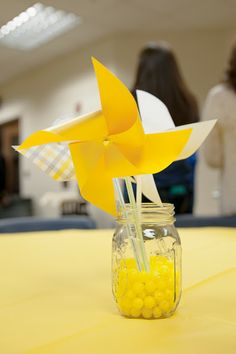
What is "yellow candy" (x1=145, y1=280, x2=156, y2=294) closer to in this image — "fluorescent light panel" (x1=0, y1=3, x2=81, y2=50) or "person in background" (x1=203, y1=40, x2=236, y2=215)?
"person in background" (x1=203, y1=40, x2=236, y2=215)

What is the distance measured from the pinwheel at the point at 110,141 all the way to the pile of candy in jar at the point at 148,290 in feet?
0.36

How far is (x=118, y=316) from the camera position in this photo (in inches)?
22.0

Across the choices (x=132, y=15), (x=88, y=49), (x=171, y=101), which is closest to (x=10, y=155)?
(x=88, y=49)

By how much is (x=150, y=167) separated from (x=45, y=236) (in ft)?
3.03

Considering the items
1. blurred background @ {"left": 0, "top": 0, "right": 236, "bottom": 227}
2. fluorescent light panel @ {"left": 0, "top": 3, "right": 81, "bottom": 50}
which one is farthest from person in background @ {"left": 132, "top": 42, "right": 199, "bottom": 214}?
fluorescent light panel @ {"left": 0, "top": 3, "right": 81, "bottom": 50}

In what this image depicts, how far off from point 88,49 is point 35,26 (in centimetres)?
77

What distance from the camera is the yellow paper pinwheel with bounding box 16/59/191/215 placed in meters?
0.50

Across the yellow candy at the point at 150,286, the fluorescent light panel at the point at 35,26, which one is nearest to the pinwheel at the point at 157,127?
the yellow candy at the point at 150,286

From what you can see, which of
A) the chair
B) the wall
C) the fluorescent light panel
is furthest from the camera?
the wall

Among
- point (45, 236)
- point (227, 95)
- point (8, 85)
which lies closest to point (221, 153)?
point (227, 95)

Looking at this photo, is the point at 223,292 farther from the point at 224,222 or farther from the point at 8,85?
the point at 8,85

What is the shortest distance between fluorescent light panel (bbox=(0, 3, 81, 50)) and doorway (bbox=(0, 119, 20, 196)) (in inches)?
80.4

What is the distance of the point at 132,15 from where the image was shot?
4562mm

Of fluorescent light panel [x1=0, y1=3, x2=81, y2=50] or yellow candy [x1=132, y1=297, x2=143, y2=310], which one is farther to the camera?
fluorescent light panel [x1=0, y1=3, x2=81, y2=50]
